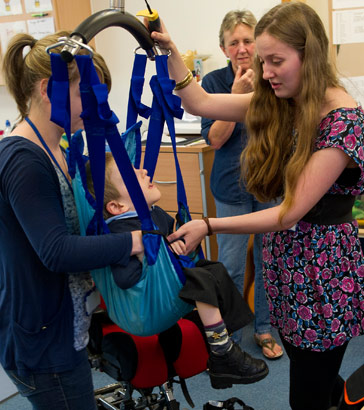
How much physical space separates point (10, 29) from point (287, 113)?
2739 mm

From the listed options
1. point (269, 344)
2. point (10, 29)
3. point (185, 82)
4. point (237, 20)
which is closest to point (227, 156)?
point (237, 20)

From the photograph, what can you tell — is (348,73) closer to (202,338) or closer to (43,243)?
(202,338)

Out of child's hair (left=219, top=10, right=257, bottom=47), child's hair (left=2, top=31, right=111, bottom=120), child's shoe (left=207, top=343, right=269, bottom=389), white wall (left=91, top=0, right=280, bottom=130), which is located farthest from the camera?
white wall (left=91, top=0, right=280, bottom=130)

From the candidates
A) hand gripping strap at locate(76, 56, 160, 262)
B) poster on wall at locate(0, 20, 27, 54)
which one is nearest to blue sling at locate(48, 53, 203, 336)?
hand gripping strap at locate(76, 56, 160, 262)

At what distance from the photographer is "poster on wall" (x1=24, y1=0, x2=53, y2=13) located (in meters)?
3.41

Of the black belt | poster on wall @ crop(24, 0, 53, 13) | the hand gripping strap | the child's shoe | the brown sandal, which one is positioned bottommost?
the brown sandal

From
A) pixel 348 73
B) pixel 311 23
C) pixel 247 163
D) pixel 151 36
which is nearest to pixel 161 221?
pixel 247 163

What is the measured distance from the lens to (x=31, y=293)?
1.18m

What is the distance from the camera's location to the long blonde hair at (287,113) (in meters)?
1.36

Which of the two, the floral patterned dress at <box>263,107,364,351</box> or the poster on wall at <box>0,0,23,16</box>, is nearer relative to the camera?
the floral patterned dress at <box>263,107,364,351</box>

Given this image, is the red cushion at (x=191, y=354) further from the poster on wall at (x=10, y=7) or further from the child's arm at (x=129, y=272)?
the poster on wall at (x=10, y=7)

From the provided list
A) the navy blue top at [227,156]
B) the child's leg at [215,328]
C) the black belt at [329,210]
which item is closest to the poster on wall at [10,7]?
the navy blue top at [227,156]

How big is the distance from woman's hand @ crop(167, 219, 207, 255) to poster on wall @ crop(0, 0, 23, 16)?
279 centimetres

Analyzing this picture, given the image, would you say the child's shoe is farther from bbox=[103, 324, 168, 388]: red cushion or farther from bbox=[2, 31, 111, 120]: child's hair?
bbox=[2, 31, 111, 120]: child's hair
